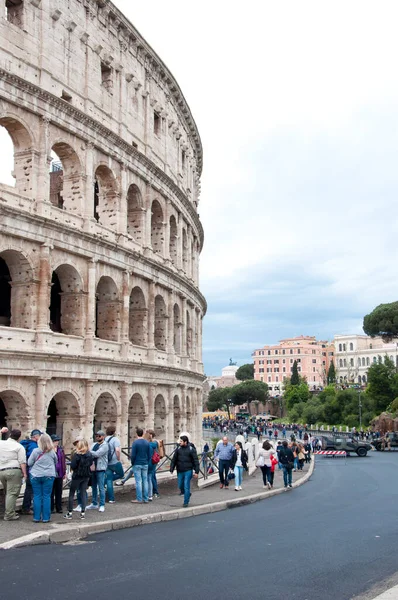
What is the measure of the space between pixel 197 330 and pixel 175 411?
253 inches

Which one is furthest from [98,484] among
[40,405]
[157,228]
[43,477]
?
[157,228]

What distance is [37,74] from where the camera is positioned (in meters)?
21.9

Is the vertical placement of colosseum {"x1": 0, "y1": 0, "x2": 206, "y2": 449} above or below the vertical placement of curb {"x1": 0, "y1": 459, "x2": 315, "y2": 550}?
above

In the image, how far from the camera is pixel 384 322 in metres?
82.2

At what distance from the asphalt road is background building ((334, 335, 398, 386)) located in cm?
13187

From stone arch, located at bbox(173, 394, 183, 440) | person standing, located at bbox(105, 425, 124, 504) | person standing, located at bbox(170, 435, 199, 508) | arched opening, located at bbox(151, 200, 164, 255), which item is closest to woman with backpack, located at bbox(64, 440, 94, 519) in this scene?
person standing, located at bbox(105, 425, 124, 504)

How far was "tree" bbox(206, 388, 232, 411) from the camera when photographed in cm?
13175

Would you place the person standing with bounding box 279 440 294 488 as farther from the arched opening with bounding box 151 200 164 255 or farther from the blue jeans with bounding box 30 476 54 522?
the arched opening with bounding box 151 200 164 255

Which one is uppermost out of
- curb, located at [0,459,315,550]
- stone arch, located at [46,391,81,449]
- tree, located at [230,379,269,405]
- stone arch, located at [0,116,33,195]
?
stone arch, located at [0,116,33,195]

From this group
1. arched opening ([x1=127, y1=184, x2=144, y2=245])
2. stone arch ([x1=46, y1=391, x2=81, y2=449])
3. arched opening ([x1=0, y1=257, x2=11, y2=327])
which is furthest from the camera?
arched opening ([x1=127, y1=184, x2=144, y2=245])

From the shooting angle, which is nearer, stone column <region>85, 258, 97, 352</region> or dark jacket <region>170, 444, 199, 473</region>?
dark jacket <region>170, 444, 199, 473</region>

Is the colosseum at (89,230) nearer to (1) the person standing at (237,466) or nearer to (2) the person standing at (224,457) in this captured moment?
(2) the person standing at (224,457)

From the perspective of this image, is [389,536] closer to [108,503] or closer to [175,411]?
[108,503]

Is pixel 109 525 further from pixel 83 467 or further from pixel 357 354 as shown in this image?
pixel 357 354
